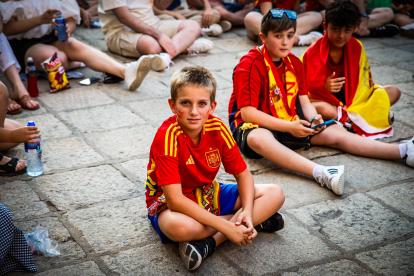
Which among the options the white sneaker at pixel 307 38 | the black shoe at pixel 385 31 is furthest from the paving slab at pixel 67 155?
the black shoe at pixel 385 31

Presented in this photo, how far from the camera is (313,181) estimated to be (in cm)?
256

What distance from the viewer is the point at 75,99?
369cm

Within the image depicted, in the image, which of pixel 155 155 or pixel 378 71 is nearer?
pixel 155 155

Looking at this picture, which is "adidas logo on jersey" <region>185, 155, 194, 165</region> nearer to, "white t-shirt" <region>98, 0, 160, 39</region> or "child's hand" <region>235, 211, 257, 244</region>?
"child's hand" <region>235, 211, 257, 244</region>

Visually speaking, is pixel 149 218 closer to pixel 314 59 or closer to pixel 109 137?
pixel 109 137

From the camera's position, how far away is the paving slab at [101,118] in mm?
3209

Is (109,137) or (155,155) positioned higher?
(155,155)

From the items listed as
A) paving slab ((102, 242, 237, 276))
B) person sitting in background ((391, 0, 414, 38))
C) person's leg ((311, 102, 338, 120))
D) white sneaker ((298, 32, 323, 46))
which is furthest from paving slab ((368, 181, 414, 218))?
person sitting in background ((391, 0, 414, 38))

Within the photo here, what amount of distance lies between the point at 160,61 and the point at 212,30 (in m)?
1.54

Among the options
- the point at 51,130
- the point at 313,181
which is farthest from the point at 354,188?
the point at 51,130

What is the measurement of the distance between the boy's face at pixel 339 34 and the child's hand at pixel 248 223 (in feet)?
5.61

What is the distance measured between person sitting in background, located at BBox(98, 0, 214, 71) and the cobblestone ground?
117 cm

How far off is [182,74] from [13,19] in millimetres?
2623

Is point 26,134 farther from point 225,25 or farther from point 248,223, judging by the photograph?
point 225,25
